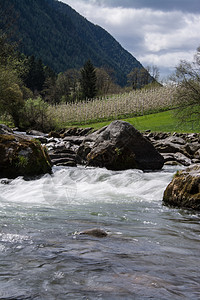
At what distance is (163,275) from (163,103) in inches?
1992

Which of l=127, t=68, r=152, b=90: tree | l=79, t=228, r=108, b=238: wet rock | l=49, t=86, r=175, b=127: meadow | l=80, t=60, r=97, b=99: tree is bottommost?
l=79, t=228, r=108, b=238: wet rock

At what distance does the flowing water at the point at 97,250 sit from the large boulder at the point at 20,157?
9.24 feet

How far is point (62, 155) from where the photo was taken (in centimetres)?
1638

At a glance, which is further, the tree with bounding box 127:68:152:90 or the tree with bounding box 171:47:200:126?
the tree with bounding box 127:68:152:90

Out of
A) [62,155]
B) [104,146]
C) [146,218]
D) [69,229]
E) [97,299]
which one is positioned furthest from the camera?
[62,155]

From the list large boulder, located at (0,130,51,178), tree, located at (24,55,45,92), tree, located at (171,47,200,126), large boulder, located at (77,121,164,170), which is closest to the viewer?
large boulder, located at (0,130,51,178)

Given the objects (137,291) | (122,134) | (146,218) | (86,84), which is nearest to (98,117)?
(86,84)

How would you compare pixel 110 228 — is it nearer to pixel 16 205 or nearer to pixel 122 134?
pixel 16 205

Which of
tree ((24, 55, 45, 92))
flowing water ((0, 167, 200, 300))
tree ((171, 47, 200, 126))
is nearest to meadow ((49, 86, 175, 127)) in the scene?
tree ((171, 47, 200, 126))

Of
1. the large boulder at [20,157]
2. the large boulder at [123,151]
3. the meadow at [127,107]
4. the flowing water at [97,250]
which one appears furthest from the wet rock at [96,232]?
the meadow at [127,107]

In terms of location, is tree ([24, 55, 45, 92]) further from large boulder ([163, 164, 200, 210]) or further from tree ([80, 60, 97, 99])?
large boulder ([163, 164, 200, 210])

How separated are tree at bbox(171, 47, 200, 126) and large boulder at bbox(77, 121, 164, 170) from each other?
41.2ft

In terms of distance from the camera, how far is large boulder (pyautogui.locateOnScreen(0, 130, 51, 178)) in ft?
36.1

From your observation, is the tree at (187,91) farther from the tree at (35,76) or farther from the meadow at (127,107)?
the tree at (35,76)
